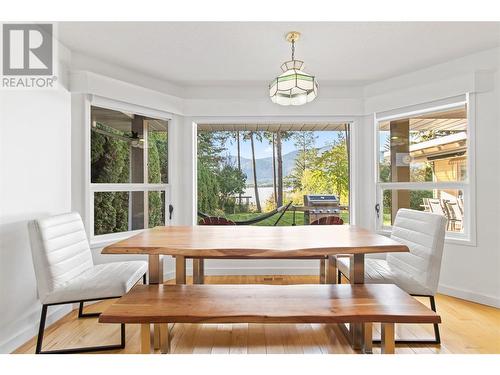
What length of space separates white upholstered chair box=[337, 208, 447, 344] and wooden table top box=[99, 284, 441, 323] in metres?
0.28

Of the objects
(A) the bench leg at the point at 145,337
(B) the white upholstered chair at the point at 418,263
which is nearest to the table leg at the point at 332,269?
(B) the white upholstered chair at the point at 418,263

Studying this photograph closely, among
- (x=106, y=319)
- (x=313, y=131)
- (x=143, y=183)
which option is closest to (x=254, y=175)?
(x=313, y=131)

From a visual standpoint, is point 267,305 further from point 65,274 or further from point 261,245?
point 65,274

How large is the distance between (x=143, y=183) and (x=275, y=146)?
5.36 feet

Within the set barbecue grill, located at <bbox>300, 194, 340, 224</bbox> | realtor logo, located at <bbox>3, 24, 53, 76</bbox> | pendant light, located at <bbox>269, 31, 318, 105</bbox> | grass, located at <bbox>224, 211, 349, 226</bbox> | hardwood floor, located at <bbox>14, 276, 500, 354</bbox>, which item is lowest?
hardwood floor, located at <bbox>14, 276, 500, 354</bbox>

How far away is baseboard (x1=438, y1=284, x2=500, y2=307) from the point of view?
2598 mm

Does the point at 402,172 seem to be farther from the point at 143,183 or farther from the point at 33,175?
the point at 33,175

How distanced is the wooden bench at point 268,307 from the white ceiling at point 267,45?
1845mm

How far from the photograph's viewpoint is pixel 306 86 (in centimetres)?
183

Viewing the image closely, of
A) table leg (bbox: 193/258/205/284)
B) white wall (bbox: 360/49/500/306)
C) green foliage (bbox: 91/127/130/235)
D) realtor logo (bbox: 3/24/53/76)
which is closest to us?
realtor logo (bbox: 3/24/53/76)

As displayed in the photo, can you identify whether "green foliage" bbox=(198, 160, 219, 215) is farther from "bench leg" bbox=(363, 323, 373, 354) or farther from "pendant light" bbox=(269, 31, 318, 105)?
"bench leg" bbox=(363, 323, 373, 354)

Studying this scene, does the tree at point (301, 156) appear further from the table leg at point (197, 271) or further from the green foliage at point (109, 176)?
the green foliage at point (109, 176)

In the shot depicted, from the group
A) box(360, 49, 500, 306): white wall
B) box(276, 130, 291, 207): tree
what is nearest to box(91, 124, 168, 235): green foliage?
box(276, 130, 291, 207): tree

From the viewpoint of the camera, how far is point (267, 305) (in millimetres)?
1526
